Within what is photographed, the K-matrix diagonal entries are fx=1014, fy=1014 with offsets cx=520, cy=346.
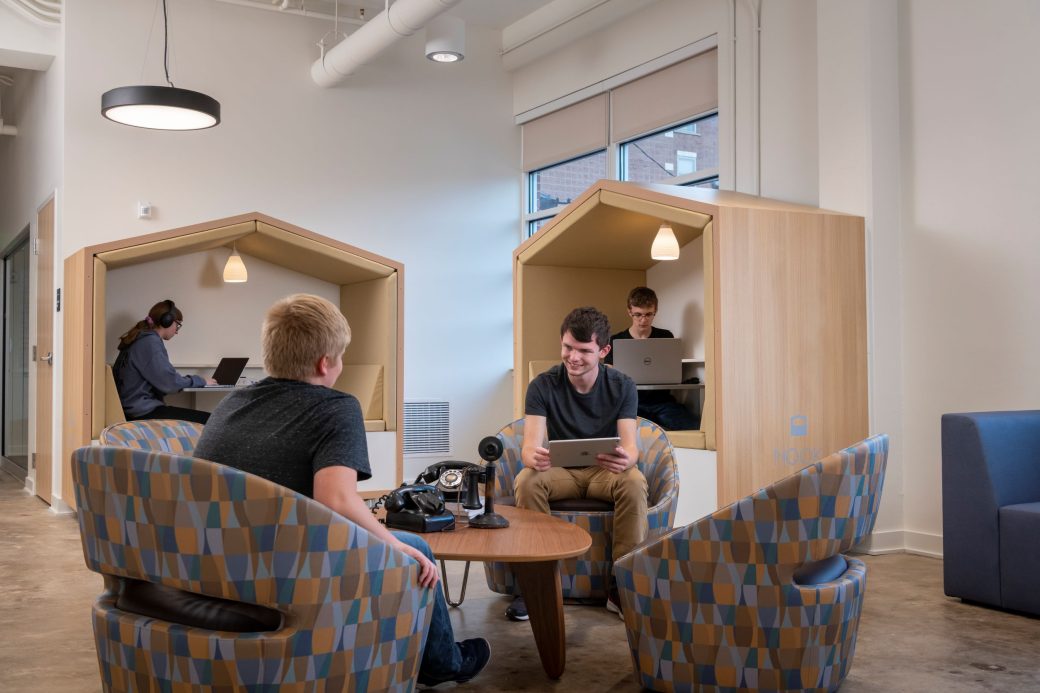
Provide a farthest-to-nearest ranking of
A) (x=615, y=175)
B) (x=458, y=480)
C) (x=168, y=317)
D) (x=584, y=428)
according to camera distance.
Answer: (x=615, y=175) < (x=168, y=317) < (x=584, y=428) < (x=458, y=480)

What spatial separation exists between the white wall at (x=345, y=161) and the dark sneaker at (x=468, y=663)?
566cm

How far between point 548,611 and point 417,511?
1.76ft

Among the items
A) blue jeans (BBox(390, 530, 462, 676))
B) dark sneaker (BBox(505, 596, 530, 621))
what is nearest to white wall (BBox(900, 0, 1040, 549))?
dark sneaker (BBox(505, 596, 530, 621))

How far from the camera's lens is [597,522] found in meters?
4.05

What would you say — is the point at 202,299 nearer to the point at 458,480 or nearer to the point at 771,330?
the point at 771,330

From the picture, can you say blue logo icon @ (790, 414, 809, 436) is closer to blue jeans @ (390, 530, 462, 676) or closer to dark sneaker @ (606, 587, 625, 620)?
dark sneaker @ (606, 587, 625, 620)

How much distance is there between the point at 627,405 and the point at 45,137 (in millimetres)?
6252

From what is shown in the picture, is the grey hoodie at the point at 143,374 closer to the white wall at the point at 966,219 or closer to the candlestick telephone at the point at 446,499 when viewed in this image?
the candlestick telephone at the point at 446,499

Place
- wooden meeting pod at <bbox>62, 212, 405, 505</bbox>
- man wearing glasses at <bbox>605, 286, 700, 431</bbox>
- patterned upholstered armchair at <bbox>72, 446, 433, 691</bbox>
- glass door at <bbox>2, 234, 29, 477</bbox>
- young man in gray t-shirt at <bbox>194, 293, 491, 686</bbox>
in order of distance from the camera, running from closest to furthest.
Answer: patterned upholstered armchair at <bbox>72, 446, 433, 691</bbox>, young man in gray t-shirt at <bbox>194, 293, 491, 686</bbox>, man wearing glasses at <bbox>605, 286, 700, 431</bbox>, wooden meeting pod at <bbox>62, 212, 405, 505</bbox>, glass door at <bbox>2, 234, 29, 477</bbox>

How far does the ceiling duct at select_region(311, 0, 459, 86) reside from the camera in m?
7.24

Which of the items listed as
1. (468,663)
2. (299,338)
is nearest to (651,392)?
(468,663)

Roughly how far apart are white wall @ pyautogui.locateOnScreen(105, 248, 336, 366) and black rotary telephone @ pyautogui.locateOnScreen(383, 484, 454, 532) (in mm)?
4955

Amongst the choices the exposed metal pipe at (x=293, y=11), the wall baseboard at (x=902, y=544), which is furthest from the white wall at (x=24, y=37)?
the wall baseboard at (x=902, y=544)

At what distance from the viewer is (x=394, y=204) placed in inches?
356
